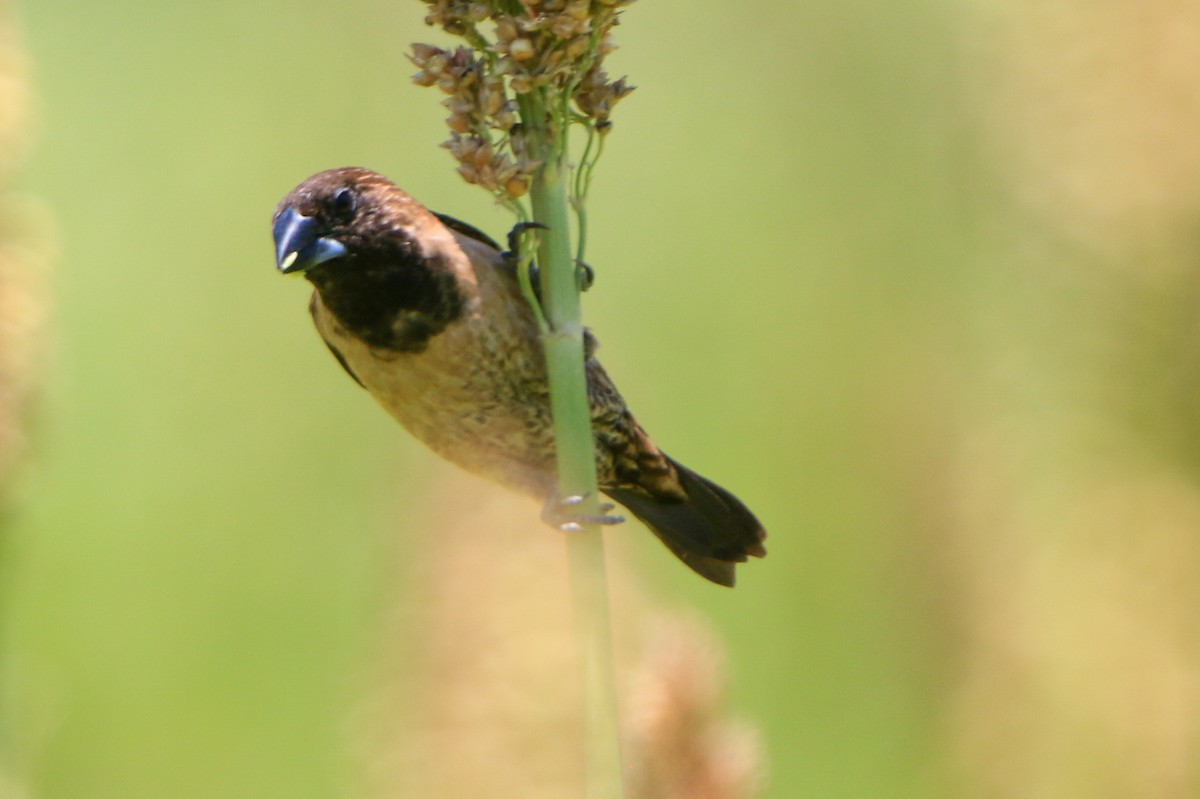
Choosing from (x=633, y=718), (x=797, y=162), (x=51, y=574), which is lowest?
(x=633, y=718)

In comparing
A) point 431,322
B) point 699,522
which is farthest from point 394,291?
point 699,522

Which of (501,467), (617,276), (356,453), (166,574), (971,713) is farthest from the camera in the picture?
(617,276)

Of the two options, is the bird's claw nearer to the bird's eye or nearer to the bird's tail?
the bird's eye

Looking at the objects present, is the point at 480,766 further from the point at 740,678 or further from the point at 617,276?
the point at 617,276

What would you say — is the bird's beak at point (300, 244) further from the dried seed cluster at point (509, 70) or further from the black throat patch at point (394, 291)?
the dried seed cluster at point (509, 70)

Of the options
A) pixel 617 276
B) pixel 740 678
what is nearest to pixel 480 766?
pixel 740 678

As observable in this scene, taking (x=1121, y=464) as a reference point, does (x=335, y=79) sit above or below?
above

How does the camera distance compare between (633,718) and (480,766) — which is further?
(480,766)

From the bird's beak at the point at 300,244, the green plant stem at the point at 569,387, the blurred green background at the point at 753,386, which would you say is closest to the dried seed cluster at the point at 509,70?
the green plant stem at the point at 569,387
